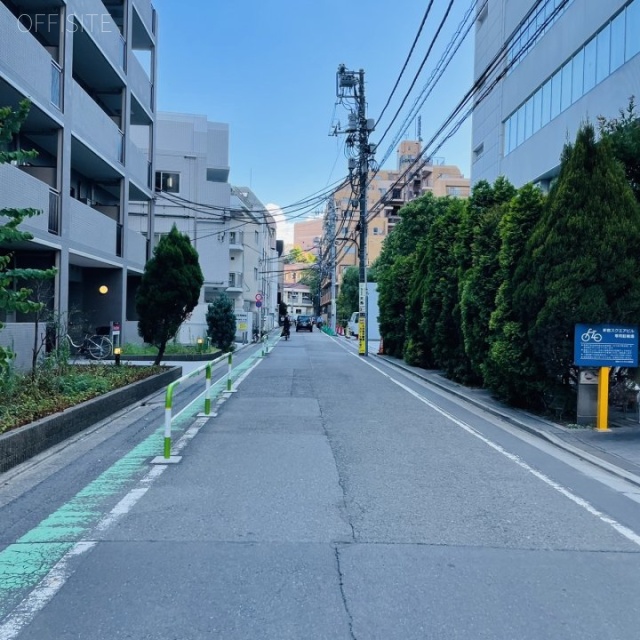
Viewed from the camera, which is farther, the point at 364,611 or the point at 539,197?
the point at 539,197

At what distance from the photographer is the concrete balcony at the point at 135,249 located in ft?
71.1

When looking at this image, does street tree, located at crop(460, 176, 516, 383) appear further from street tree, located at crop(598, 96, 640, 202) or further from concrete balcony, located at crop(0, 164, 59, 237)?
concrete balcony, located at crop(0, 164, 59, 237)

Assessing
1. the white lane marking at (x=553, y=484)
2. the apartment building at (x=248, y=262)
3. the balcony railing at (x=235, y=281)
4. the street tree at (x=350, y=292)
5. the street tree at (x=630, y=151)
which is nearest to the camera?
the white lane marking at (x=553, y=484)

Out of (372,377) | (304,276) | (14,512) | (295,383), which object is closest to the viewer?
(14,512)

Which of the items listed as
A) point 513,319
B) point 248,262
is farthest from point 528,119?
point 248,262

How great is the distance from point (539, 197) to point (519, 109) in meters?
19.1

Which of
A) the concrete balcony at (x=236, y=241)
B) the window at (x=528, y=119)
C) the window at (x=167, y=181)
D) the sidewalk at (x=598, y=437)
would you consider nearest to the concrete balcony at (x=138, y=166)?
the window at (x=167, y=181)

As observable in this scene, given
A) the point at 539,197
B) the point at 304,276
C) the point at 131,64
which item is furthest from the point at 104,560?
the point at 304,276

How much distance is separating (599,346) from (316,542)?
6.59 m

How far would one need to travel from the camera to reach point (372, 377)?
1811 centimetres

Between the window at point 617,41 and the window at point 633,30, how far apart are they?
0.32 meters

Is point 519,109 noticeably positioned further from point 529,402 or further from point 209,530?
point 209,530

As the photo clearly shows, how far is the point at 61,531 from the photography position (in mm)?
4812

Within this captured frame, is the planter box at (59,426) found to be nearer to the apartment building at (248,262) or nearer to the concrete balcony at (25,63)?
the concrete balcony at (25,63)
